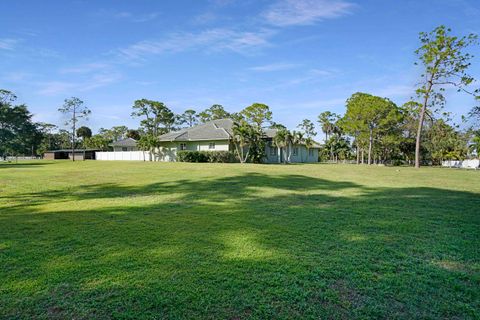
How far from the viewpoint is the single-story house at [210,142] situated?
32.0 m

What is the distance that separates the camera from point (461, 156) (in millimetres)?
39406

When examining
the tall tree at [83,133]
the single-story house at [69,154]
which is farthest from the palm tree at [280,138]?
the tall tree at [83,133]

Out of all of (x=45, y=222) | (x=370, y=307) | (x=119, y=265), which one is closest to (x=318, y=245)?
(x=370, y=307)

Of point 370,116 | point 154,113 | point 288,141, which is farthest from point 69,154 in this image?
point 370,116

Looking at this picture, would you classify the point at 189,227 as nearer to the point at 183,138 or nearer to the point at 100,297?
the point at 100,297

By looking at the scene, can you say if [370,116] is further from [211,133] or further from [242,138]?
[211,133]

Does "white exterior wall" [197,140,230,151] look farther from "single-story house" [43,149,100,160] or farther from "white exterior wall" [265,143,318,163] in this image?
"single-story house" [43,149,100,160]

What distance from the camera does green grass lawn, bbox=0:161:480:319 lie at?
2652mm

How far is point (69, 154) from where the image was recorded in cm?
5500

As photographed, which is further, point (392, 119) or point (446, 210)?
point (392, 119)

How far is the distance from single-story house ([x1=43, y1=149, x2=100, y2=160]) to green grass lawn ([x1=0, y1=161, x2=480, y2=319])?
48.4 m

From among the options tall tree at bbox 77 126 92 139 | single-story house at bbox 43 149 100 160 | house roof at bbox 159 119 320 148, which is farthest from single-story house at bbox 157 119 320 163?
tall tree at bbox 77 126 92 139

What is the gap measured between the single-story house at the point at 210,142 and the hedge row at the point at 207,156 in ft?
3.02

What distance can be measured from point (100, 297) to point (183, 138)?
3182 centimetres
